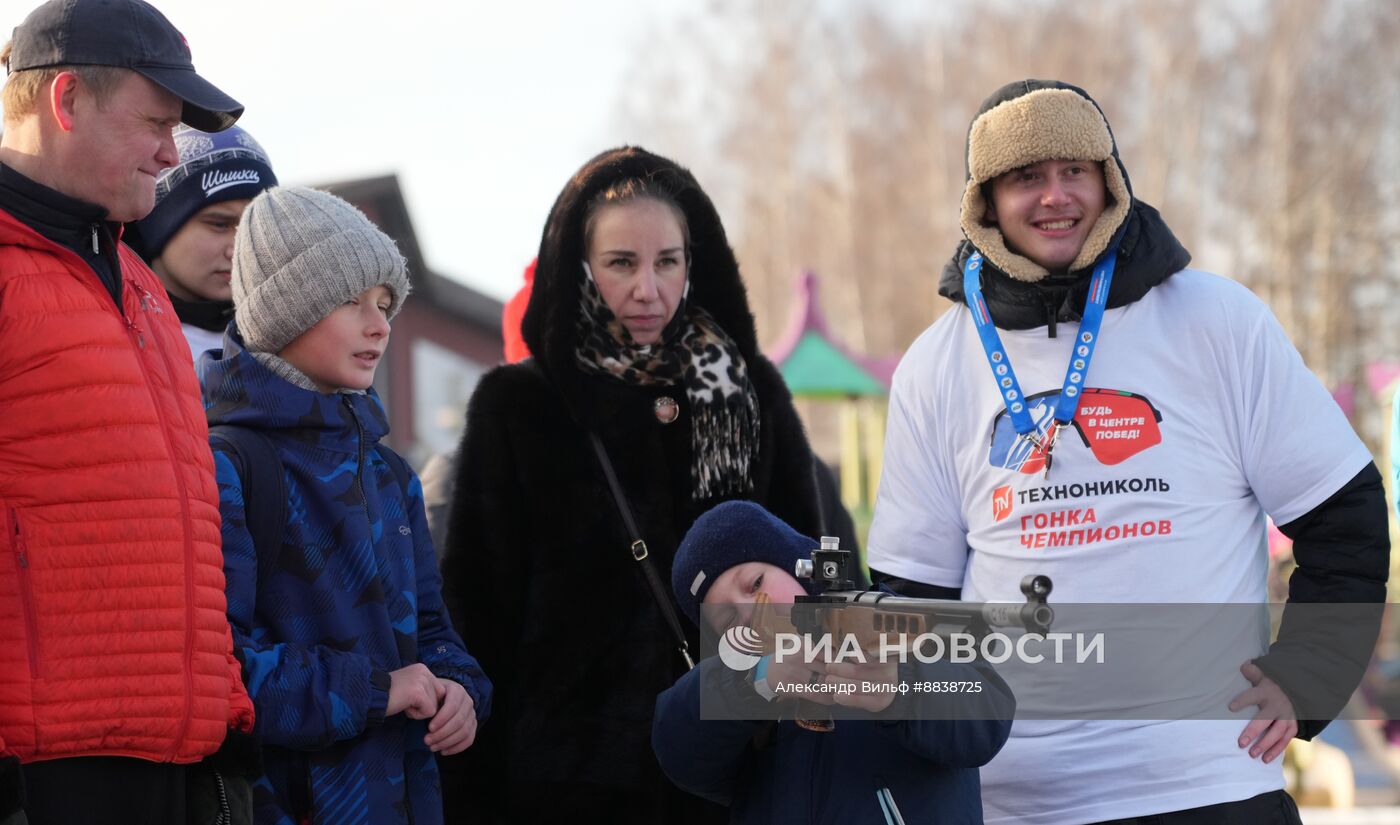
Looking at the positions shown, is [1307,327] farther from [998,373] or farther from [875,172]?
[998,373]

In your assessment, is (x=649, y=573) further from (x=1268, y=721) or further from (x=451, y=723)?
(x=1268, y=721)

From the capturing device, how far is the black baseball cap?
265 centimetres

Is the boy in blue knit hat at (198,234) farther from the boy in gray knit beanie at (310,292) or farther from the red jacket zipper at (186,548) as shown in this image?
the red jacket zipper at (186,548)

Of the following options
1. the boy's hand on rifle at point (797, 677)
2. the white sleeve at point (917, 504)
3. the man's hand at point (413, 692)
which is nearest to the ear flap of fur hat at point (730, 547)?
the boy's hand on rifle at point (797, 677)

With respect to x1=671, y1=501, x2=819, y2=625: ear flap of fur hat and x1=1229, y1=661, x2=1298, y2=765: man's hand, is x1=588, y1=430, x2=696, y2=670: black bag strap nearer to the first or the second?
x1=671, y1=501, x2=819, y2=625: ear flap of fur hat

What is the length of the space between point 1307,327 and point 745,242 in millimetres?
12552

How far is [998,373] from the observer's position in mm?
3441

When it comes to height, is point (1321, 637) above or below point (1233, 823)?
above

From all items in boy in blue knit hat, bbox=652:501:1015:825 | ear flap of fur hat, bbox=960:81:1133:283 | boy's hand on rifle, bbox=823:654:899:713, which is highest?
ear flap of fur hat, bbox=960:81:1133:283

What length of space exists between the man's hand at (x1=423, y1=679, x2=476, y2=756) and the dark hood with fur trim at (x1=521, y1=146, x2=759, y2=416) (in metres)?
0.96

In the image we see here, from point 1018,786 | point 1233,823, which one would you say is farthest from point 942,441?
point 1233,823

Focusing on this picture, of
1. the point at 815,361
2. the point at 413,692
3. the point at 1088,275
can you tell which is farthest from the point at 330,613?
the point at 815,361

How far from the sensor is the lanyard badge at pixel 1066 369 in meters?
3.32

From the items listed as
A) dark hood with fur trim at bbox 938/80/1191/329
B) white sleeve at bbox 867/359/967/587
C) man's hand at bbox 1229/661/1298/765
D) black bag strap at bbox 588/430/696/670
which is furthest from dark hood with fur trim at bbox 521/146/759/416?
man's hand at bbox 1229/661/1298/765
